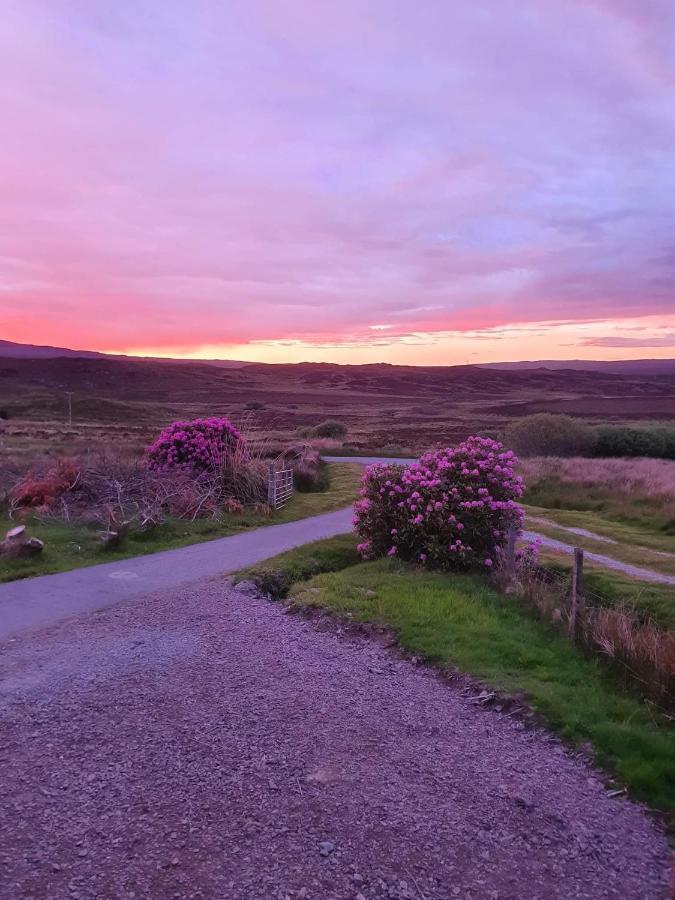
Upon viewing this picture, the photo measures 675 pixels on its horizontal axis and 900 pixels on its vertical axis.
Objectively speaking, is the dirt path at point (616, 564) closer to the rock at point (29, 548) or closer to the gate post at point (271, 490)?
the gate post at point (271, 490)

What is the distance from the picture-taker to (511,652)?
25.1 feet

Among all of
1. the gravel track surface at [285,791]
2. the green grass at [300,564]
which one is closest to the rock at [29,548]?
the green grass at [300,564]

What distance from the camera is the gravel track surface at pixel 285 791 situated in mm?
4090

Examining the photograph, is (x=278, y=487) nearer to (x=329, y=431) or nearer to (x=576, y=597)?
(x=576, y=597)

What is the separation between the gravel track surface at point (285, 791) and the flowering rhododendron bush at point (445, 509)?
158 inches

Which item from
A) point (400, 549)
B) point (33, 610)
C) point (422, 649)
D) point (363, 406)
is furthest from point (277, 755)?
point (363, 406)

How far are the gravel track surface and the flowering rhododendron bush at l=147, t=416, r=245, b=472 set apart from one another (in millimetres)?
11446

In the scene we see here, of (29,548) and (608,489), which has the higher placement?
(29,548)

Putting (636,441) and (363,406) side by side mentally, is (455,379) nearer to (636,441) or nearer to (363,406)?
(363,406)

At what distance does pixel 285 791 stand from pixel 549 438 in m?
33.0

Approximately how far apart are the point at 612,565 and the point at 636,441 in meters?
26.8

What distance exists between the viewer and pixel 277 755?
534 centimetres

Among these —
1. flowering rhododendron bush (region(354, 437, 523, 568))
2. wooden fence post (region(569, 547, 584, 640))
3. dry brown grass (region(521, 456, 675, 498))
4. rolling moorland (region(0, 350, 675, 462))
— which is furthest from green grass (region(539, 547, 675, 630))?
rolling moorland (region(0, 350, 675, 462))

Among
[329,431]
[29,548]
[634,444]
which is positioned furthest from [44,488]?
[329,431]
